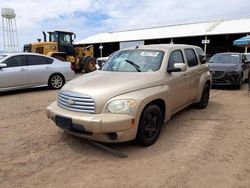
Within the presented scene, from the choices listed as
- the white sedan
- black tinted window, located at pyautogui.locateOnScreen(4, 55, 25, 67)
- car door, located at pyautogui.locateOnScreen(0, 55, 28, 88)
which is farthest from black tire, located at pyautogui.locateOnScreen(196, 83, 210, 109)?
black tinted window, located at pyautogui.locateOnScreen(4, 55, 25, 67)

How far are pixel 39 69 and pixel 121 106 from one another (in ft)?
23.0

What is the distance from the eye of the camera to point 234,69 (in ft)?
37.5

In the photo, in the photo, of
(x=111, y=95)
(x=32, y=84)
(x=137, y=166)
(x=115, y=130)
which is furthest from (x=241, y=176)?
(x=32, y=84)

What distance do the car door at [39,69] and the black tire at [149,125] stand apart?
663cm

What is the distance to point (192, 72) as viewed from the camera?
6.45 m

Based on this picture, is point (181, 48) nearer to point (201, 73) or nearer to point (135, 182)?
point (201, 73)

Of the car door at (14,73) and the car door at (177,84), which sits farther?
the car door at (14,73)

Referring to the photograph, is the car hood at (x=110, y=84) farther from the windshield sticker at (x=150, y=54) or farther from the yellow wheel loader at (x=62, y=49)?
the yellow wheel loader at (x=62, y=49)

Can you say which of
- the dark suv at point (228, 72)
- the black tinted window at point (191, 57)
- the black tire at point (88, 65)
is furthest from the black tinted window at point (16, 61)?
the black tire at point (88, 65)

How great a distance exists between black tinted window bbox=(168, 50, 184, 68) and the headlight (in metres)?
1.63

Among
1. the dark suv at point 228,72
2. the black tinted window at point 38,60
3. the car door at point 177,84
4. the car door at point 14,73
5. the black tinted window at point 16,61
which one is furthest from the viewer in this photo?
the dark suv at point 228,72

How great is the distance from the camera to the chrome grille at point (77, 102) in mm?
4254

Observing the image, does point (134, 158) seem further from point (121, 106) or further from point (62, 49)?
point (62, 49)

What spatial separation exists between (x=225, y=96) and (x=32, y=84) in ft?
22.7
